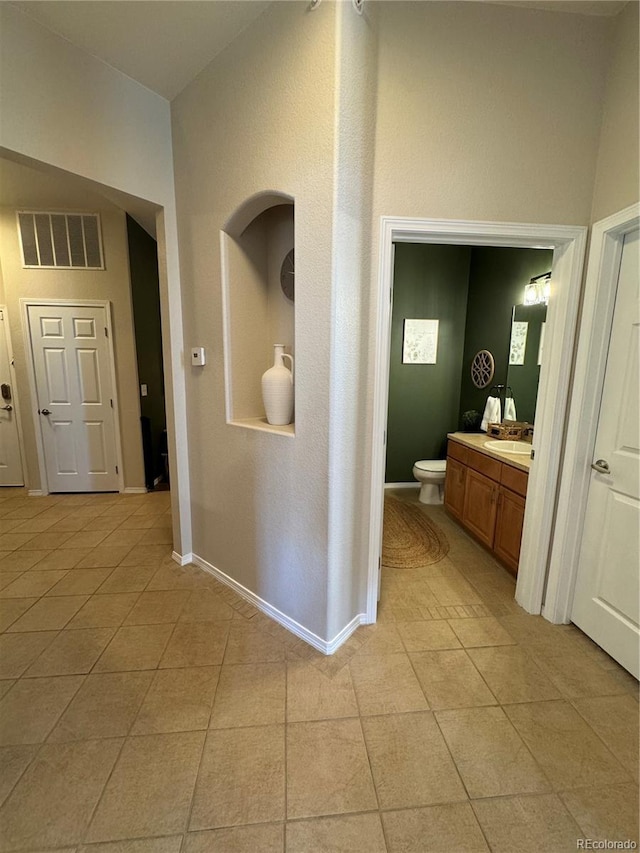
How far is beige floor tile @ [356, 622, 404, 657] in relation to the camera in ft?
5.52

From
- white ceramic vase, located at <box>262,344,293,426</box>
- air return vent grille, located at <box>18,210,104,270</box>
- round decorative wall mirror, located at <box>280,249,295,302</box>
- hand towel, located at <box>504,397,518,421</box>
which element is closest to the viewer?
white ceramic vase, located at <box>262,344,293,426</box>

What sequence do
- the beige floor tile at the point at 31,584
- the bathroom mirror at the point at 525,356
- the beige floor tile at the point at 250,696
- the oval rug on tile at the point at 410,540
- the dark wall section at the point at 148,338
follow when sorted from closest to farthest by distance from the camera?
the beige floor tile at the point at 250,696 < the beige floor tile at the point at 31,584 < the oval rug on tile at the point at 410,540 < the bathroom mirror at the point at 525,356 < the dark wall section at the point at 148,338

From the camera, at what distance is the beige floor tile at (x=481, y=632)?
5.73 feet

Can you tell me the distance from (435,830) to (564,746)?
61 centimetres

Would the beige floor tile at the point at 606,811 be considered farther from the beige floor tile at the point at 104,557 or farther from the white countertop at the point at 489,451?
the beige floor tile at the point at 104,557

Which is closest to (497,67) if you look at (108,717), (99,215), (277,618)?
(277,618)

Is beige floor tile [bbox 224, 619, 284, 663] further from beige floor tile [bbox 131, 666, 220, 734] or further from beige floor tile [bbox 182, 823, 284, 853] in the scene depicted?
beige floor tile [bbox 182, 823, 284, 853]

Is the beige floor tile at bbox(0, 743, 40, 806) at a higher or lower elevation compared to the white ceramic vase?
lower

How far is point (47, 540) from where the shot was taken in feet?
8.97

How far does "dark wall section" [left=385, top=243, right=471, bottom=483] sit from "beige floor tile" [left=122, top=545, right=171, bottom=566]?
2.50m

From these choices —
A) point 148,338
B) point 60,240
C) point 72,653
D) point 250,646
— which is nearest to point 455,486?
point 250,646

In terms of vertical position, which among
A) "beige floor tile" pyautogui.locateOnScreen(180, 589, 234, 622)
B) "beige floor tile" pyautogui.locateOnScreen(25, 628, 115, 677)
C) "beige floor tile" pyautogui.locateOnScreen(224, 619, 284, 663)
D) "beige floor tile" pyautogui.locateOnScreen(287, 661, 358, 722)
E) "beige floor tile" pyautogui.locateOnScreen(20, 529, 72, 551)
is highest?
"beige floor tile" pyautogui.locateOnScreen(287, 661, 358, 722)

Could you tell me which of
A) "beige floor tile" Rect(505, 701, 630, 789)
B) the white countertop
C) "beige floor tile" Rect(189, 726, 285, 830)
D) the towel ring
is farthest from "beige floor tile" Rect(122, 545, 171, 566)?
the towel ring

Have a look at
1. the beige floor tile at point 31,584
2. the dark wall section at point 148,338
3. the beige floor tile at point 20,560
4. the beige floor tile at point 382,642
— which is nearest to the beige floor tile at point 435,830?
the beige floor tile at point 382,642
